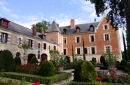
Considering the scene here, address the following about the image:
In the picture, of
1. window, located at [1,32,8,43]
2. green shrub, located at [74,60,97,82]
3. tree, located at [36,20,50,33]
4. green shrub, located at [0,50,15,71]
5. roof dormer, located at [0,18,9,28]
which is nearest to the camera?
green shrub, located at [74,60,97,82]

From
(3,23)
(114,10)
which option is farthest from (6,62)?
(114,10)

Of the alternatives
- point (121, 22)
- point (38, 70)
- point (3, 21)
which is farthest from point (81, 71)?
point (3, 21)

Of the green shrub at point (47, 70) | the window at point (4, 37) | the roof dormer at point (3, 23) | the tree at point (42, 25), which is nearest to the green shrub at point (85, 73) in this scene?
the green shrub at point (47, 70)

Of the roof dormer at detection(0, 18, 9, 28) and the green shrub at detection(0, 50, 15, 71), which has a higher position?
the roof dormer at detection(0, 18, 9, 28)

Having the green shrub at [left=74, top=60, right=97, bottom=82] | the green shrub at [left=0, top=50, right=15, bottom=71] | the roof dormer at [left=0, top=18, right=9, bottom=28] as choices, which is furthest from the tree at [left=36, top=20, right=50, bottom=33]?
the green shrub at [left=74, top=60, right=97, bottom=82]

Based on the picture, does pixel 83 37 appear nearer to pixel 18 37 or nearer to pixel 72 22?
pixel 72 22

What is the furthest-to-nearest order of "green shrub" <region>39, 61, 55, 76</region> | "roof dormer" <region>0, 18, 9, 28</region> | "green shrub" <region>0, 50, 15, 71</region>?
"roof dormer" <region>0, 18, 9, 28</region> < "green shrub" <region>0, 50, 15, 71</region> < "green shrub" <region>39, 61, 55, 76</region>

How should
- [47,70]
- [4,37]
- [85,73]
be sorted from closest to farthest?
[85,73] → [47,70] → [4,37]

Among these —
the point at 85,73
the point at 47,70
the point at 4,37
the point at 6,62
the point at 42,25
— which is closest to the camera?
the point at 85,73

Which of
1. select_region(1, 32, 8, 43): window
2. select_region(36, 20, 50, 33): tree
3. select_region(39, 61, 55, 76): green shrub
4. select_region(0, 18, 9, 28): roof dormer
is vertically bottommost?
select_region(39, 61, 55, 76): green shrub

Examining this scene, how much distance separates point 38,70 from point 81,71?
4.89 meters

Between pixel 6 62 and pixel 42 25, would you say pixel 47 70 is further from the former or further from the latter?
pixel 42 25

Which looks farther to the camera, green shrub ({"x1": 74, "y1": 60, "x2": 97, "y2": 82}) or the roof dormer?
the roof dormer

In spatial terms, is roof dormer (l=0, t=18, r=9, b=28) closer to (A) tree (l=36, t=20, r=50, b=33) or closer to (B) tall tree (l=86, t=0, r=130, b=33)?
(B) tall tree (l=86, t=0, r=130, b=33)
